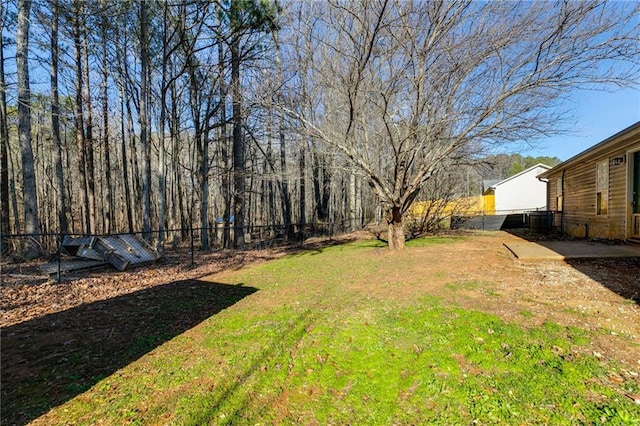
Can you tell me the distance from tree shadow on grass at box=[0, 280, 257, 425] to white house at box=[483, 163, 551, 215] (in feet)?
99.6

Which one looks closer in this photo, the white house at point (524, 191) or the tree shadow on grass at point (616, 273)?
the tree shadow on grass at point (616, 273)

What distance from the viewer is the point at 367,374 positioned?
2.58 metres

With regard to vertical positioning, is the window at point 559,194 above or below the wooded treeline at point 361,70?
below

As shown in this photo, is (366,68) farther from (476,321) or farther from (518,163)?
(518,163)

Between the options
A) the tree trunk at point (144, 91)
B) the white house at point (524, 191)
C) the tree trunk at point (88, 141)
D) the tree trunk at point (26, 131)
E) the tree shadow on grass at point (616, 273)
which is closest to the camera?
the tree shadow on grass at point (616, 273)

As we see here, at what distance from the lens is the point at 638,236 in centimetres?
751

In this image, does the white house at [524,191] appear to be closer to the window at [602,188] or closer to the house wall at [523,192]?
the house wall at [523,192]

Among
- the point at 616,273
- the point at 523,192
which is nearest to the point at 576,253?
the point at 616,273

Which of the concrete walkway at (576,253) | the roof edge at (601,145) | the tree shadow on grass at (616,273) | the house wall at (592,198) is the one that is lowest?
the tree shadow on grass at (616,273)

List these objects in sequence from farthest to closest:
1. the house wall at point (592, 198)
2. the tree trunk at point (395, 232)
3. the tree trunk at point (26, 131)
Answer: the tree trunk at point (395, 232)
the tree trunk at point (26, 131)
the house wall at point (592, 198)

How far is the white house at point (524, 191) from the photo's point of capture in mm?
28766

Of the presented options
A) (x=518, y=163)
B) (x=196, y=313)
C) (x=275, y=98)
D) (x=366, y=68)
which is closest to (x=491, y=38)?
(x=366, y=68)

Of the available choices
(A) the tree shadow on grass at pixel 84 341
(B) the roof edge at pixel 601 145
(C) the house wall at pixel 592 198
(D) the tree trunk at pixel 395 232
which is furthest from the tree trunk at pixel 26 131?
(C) the house wall at pixel 592 198

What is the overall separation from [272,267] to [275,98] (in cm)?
471
